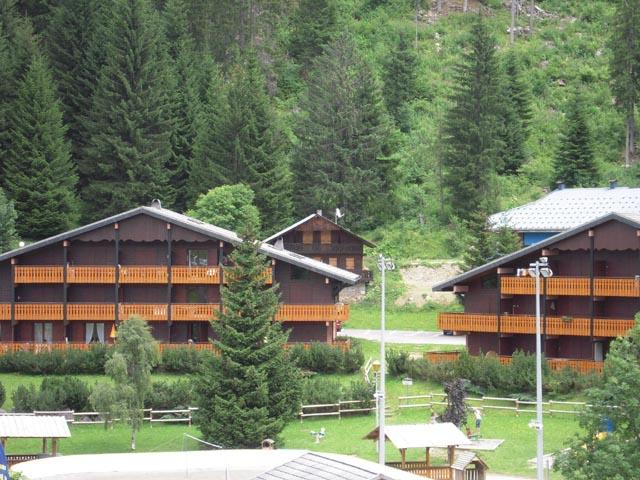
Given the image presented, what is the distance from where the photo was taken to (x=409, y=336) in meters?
78.0

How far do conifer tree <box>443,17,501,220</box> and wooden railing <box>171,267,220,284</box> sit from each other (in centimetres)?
2854

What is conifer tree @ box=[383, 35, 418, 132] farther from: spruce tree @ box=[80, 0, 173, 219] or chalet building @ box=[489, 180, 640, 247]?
chalet building @ box=[489, 180, 640, 247]

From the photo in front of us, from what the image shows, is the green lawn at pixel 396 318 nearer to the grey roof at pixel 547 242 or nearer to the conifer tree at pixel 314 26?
the grey roof at pixel 547 242

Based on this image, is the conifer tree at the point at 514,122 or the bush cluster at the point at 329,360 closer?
the bush cluster at the point at 329,360

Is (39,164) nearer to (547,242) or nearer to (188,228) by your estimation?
(188,228)

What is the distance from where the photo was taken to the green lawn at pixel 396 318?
82.6 metres

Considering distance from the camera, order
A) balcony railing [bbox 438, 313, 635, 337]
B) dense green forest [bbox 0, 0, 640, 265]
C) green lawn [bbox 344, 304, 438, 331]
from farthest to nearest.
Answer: dense green forest [bbox 0, 0, 640, 265] → green lawn [bbox 344, 304, 438, 331] → balcony railing [bbox 438, 313, 635, 337]

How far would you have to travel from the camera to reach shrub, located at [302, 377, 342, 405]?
59188 mm

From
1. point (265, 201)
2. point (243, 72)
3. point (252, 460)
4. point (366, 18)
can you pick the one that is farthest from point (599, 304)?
point (366, 18)

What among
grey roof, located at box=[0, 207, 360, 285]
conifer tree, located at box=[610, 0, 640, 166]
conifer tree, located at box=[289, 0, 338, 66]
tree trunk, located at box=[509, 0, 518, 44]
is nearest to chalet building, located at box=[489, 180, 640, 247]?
grey roof, located at box=[0, 207, 360, 285]

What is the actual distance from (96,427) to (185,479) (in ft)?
55.9

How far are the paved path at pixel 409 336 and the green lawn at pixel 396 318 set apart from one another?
5.13ft

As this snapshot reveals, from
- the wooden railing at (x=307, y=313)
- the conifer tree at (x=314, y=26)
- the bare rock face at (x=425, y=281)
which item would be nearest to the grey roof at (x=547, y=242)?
the wooden railing at (x=307, y=313)

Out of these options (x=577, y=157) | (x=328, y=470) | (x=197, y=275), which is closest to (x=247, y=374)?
(x=197, y=275)
